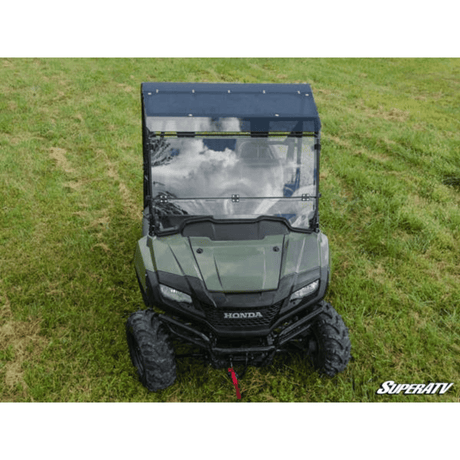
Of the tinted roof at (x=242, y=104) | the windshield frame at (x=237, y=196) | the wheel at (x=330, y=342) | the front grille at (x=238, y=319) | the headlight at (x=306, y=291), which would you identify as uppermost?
the tinted roof at (x=242, y=104)

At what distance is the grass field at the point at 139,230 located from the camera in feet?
13.8

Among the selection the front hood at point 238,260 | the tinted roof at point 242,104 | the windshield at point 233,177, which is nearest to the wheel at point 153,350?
the front hood at point 238,260

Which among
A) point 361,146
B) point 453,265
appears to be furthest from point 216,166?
point 361,146

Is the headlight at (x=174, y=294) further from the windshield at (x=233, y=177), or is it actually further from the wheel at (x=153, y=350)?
the windshield at (x=233, y=177)

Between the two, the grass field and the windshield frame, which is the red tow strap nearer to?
the grass field

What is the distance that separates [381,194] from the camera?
7.18 m

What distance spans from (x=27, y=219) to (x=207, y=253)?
3.51 m

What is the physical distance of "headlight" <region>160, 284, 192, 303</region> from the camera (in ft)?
12.2

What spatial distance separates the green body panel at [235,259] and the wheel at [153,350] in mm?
293

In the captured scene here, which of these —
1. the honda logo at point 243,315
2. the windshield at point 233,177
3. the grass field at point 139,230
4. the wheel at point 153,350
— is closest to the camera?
the honda logo at point 243,315

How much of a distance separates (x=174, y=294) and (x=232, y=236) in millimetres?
693

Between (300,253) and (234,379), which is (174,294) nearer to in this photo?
(234,379)

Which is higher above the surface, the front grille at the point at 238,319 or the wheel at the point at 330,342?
the front grille at the point at 238,319

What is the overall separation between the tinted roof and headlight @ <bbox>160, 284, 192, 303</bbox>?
4.97 feet
